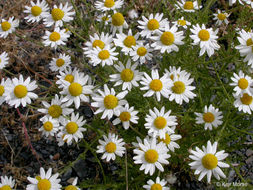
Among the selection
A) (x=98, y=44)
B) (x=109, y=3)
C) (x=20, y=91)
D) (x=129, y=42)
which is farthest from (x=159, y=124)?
(x=109, y=3)

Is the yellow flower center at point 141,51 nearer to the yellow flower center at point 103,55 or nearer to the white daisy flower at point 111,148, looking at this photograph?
the yellow flower center at point 103,55

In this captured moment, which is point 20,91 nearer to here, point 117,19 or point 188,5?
point 117,19

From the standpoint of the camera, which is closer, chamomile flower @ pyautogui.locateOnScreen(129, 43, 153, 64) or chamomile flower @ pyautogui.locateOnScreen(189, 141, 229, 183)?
chamomile flower @ pyautogui.locateOnScreen(189, 141, 229, 183)

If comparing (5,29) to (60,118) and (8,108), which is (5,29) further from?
(60,118)

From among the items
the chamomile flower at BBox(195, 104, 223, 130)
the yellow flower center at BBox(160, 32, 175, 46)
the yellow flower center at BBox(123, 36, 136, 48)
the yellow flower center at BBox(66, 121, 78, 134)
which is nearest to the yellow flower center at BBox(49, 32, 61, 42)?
the yellow flower center at BBox(123, 36, 136, 48)

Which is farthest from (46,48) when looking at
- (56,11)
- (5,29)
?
(56,11)

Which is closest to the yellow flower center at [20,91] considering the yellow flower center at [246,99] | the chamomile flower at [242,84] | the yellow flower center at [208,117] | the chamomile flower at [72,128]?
the chamomile flower at [72,128]

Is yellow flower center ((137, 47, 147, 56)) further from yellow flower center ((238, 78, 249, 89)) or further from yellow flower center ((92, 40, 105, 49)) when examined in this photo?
yellow flower center ((238, 78, 249, 89))
